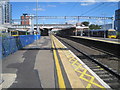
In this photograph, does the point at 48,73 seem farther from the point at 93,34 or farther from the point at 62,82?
the point at 93,34

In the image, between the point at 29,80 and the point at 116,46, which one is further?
the point at 116,46

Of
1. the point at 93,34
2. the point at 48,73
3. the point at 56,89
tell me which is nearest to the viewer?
the point at 56,89

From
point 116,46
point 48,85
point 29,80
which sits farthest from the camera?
point 116,46

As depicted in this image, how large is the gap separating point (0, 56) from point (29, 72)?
3.61 m

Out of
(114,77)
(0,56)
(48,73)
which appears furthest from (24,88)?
(0,56)

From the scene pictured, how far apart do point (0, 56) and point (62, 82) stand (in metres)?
5.54

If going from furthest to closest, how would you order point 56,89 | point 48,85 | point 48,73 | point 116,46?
point 116,46, point 48,73, point 48,85, point 56,89

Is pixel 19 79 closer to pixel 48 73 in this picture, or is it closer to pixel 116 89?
pixel 48 73

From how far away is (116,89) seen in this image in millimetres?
5602

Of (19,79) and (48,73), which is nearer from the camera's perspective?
(19,79)

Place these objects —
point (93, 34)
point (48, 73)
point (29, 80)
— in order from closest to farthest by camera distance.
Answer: point (29, 80) → point (48, 73) → point (93, 34)

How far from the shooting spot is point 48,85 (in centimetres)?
546

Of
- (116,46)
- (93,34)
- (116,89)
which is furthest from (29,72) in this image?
(93,34)

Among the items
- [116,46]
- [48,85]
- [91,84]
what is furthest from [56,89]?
[116,46]
